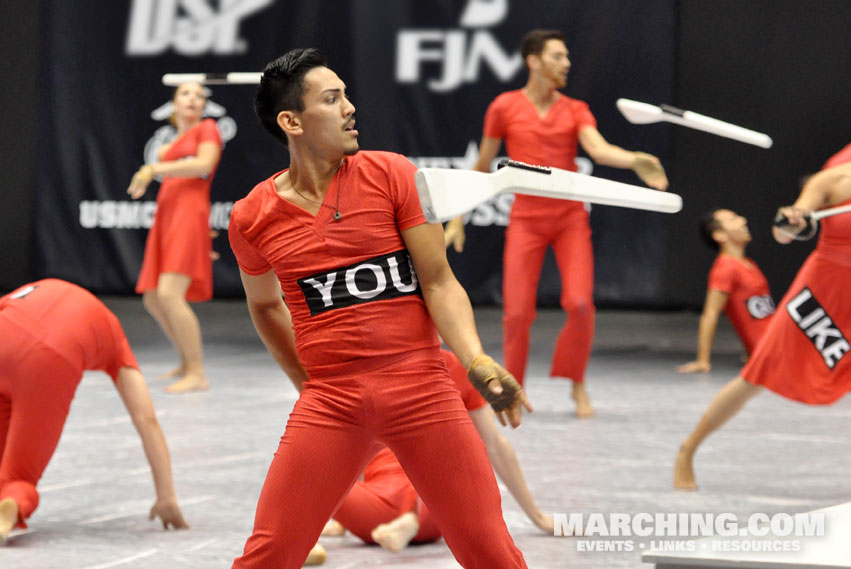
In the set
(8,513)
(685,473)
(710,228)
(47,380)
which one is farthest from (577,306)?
(8,513)

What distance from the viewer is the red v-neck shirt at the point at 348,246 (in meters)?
2.46

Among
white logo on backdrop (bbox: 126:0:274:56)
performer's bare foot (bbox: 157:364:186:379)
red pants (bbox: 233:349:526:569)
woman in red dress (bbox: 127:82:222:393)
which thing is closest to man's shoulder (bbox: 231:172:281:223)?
red pants (bbox: 233:349:526:569)

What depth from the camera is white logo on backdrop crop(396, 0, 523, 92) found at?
9.73 meters

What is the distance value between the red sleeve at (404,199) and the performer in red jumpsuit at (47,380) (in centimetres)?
152

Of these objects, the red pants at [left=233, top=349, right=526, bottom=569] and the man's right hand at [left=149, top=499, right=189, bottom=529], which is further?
the man's right hand at [left=149, top=499, right=189, bottom=529]

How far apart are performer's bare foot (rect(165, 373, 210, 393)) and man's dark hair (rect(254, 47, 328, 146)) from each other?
4.25 meters

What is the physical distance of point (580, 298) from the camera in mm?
5902

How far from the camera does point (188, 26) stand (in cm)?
1048

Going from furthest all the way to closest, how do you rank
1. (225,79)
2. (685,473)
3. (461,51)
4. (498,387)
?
1. (461,51)
2. (225,79)
3. (685,473)
4. (498,387)

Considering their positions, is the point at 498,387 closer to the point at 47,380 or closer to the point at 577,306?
the point at 47,380

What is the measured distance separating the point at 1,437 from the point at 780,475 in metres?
2.82

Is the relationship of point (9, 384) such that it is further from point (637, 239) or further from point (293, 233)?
point (637, 239)

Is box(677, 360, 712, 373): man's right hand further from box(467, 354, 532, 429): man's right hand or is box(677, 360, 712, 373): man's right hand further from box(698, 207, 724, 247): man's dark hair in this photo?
box(467, 354, 532, 429): man's right hand

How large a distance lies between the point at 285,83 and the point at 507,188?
59cm
